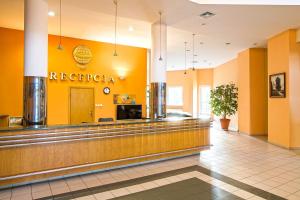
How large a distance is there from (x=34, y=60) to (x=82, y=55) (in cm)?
359

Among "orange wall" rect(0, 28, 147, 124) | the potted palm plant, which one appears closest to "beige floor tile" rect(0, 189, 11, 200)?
"orange wall" rect(0, 28, 147, 124)

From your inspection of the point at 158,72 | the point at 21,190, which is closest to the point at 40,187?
the point at 21,190

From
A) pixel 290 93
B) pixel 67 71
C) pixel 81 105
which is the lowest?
pixel 81 105

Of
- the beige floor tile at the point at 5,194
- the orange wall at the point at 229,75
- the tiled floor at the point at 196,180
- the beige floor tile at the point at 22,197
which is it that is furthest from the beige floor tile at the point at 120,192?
the orange wall at the point at 229,75

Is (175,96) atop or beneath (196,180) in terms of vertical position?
atop

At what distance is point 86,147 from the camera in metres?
3.82

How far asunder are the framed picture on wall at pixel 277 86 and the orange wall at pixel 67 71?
187 inches

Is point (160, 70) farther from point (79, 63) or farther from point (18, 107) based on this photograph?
point (18, 107)

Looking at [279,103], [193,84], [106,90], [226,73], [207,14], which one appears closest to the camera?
[207,14]

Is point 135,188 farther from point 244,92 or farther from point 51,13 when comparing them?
point 244,92

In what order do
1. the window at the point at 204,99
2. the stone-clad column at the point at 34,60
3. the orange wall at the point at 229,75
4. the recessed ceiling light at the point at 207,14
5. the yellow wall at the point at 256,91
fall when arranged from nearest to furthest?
the stone-clad column at the point at 34,60 < the recessed ceiling light at the point at 207,14 < the yellow wall at the point at 256,91 < the orange wall at the point at 229,75 < the window at the point at 204,99

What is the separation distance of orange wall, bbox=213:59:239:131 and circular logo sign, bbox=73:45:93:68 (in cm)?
738

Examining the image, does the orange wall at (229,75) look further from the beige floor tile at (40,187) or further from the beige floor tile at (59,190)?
the beige floor tile at (40,187)

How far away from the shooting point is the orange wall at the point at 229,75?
34.1 ft
